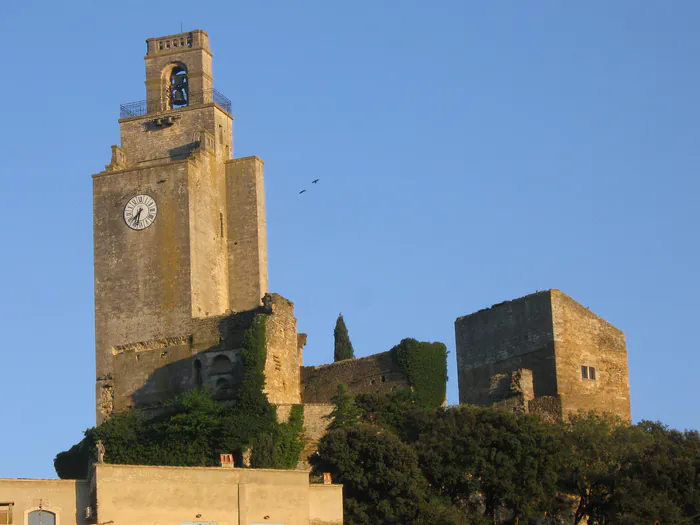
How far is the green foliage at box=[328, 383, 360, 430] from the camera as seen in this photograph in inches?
2341

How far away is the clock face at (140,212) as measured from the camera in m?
64.8

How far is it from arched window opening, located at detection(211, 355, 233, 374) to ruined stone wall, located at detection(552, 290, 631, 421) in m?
11.0

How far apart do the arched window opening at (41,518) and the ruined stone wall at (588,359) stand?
19.0m

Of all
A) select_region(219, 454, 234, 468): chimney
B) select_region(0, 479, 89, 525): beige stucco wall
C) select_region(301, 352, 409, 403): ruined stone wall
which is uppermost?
select_region(301, 352, 409, 403): ruined stone wall

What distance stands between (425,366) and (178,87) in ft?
49.6

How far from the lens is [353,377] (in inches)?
2547

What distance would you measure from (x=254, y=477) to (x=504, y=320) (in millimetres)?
15445

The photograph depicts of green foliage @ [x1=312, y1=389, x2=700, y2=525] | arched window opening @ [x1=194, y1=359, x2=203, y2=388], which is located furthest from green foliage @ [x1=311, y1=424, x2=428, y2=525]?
arched window opening @ [x1=194, y1=359, x2=203, y2=388]

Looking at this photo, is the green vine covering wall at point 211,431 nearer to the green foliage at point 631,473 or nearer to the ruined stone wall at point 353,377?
the ruined stone wall at point 353,377

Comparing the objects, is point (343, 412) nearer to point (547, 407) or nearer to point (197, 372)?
point (197, 372)

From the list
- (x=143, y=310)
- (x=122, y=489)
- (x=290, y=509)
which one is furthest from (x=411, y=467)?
(x=143, y=310)

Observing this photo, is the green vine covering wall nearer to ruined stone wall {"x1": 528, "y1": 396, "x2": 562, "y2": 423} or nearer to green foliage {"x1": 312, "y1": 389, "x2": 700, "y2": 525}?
green foliage {"x1": 312, "y1": 389, "x2": 700, "y2": 525}

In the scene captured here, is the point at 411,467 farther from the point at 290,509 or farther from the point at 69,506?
the point at 69,506

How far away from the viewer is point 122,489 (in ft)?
164
